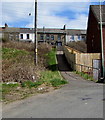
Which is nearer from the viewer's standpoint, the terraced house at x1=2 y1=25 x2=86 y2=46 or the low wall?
the low wall

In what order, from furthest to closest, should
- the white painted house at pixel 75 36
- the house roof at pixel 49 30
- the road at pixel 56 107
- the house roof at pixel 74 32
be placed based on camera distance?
the house roof at pixel 74 32, the white painted house at pixel 75 36, the house roof at pixel 49 30, the road at pixel 56 107

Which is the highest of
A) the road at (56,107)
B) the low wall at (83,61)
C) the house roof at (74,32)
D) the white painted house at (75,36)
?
the house roof at (74,32)

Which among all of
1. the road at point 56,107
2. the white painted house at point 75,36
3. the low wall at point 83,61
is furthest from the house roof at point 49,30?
the road at point 56,107

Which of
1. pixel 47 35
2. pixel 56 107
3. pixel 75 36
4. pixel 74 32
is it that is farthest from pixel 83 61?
pixel 74 32

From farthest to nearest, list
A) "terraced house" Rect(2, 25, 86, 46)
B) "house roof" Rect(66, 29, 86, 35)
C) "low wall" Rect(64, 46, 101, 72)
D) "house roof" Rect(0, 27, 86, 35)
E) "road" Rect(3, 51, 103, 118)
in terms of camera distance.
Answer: "house roof" Rect(66, 29, 86, 35), "house roof" Rect(0, 27, 86, 35), "terraced house" Rect(2, 25, 86, 46), "low wall" Rect(64, 46, 101, 72), "road" Rect(3, 51, 103, 118)

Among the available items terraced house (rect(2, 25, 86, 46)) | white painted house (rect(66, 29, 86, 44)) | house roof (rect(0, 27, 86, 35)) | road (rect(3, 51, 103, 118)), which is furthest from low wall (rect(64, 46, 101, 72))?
white painted house (rect(66, 29, 86, 44))

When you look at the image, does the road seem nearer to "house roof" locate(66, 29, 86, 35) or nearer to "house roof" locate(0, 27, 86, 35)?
"house roof" locate(0, 27, 86, 35)

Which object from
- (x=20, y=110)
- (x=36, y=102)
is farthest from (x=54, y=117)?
(x=36, y=102)

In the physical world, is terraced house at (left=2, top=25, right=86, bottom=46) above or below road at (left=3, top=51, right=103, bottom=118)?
above

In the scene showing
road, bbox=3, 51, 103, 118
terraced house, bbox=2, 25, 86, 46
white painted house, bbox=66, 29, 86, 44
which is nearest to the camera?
road, bbox=3, 51, 103, 118

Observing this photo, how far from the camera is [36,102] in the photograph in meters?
7.70

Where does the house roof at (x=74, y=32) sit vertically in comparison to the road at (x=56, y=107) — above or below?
above

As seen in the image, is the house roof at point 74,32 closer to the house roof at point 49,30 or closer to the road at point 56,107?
the house roof at point 49,30

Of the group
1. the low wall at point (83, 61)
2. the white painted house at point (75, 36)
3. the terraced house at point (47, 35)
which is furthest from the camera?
the white painted house at point (75, 36)
